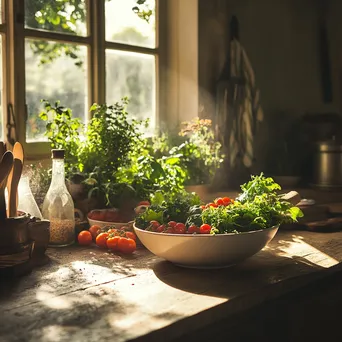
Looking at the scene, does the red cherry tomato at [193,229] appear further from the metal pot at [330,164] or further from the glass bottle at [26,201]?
the metal pot at [330,164]

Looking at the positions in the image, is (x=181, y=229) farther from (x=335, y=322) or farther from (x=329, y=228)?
(x=329, y=228)

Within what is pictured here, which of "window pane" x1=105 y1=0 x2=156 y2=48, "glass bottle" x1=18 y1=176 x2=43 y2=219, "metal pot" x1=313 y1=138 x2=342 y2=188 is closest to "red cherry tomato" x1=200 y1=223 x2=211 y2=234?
"glass bottle" x1=18 y1=176 x2=43 y2=219

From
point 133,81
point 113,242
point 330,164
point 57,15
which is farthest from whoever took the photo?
point 330,164

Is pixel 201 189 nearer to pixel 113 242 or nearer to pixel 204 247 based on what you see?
pixel 113 242

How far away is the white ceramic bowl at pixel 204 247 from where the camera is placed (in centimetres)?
136

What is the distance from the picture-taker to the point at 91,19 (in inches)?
91.4

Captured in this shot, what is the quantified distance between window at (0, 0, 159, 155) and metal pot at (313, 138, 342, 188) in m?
0.91

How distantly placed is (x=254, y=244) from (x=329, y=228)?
0.60 m

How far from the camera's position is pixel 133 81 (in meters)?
2.52

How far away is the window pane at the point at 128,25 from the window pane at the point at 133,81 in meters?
0.06

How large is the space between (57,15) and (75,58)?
0.58ft

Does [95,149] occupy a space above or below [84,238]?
above

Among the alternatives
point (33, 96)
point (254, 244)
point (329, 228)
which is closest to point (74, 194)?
point (33, 96)

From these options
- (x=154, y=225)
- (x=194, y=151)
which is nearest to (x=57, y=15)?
(x=194, y=151)
